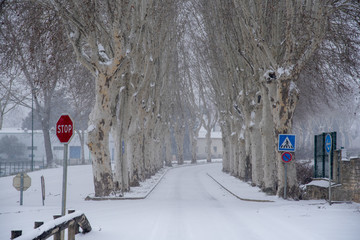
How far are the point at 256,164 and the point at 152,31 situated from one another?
948 cm

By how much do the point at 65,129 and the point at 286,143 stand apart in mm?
10512

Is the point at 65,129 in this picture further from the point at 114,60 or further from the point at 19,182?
the point at 19,182

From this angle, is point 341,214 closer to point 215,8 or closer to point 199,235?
point 199,235

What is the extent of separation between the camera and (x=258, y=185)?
24.7 metres

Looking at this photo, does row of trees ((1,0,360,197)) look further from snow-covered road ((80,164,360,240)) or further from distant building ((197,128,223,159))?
distant building ((197,128,223,159))

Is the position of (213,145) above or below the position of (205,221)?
above

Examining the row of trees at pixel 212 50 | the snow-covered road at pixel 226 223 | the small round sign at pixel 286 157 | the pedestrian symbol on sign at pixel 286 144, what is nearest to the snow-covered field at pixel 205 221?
the snow-covered road at pixel 226 223

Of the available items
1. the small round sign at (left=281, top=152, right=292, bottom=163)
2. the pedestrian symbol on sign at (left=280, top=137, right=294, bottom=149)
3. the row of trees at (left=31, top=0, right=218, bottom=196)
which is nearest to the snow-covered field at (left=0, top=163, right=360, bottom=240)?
the small round sign at (left=281, top=152, right=292, bottom=163)

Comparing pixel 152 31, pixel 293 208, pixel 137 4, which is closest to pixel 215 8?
pixel 152 31

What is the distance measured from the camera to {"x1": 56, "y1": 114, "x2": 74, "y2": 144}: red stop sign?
8.96 m

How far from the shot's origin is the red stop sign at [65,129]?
896 centimetres

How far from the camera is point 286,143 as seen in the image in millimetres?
17203

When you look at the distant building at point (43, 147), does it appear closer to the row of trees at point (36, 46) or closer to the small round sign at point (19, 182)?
the row of trees at point (36, 46)

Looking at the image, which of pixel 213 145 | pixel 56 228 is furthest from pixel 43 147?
pixel 56 228
